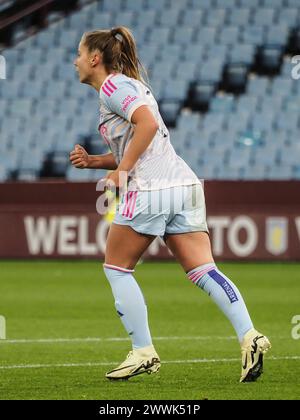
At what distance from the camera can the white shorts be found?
6.02m

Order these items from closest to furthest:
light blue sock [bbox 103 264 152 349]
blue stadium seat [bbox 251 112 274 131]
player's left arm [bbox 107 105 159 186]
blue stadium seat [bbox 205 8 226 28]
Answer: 1. player's left arm [bbox 107 105 159 186]
2. light blue sock [bbox 103 264 152 349]
3. blue stadium seat [bbox 251 112 274 131]
4. blue stadium seat [bbox 205 8 226 28]

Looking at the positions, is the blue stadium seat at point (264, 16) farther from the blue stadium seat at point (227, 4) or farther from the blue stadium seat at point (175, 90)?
the blue stadium seat at point (175, 90)

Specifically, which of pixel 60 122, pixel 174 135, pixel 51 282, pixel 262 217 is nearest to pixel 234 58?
pixel 174 135

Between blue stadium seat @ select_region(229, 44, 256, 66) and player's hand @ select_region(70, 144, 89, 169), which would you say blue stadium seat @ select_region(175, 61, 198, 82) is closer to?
blue stadium seat @ select_region(229, 44, 256, 66)

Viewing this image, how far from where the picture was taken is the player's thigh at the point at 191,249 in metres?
→ 6.07

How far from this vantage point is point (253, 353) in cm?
589

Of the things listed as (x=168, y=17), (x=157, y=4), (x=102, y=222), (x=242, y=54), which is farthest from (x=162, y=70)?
(x=102, y=222)

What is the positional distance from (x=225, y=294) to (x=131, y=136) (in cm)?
100

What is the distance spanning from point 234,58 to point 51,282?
8.93 meters

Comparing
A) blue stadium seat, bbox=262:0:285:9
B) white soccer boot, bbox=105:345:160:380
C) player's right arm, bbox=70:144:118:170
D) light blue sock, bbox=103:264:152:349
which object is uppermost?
blue stadium seat, bbox=262:0:285:9

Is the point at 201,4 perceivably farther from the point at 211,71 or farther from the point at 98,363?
the point at 98,363

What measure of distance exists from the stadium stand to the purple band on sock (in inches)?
541

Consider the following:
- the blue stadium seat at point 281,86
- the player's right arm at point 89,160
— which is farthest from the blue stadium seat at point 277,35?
the player's right arm at point 89,160

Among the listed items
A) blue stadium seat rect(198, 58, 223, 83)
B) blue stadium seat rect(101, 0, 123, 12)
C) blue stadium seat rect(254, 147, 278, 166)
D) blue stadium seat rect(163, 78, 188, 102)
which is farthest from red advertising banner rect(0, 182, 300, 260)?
blue stadium seat rect(101, 0, 123, 12)
